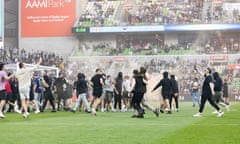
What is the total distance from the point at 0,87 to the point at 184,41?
41093mm

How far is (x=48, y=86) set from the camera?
2511cm

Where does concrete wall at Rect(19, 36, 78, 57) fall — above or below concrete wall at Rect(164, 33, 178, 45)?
below

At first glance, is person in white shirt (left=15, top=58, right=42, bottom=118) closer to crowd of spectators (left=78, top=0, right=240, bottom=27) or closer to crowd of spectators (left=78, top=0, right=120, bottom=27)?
crowd of spectators (left=78, top=0, right=240, bottom=27)

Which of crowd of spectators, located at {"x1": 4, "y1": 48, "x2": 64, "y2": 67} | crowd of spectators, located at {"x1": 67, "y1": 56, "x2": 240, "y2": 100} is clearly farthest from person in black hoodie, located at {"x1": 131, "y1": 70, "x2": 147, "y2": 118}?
crowd of spectators, located at {"x1": 4, "y1": 48, "x2": 64, "y2": 67}

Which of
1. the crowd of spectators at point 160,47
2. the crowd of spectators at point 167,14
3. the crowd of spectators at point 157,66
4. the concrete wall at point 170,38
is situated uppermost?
the crowd of spectators at point 167,14

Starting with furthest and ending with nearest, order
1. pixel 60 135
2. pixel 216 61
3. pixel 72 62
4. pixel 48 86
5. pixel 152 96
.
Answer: pixel 72 62
pixel 216 61
pixel 152 96
pixel 48 86
pixel 60 135

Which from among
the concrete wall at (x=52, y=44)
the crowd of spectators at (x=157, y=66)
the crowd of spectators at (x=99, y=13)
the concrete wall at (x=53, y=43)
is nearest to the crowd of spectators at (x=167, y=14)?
the crowd of spectators at (x=99, y=13)

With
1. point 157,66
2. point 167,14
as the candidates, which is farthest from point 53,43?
point 157,66

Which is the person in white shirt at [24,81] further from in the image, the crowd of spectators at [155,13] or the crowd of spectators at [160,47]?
the crowd of spectators at [155,13]

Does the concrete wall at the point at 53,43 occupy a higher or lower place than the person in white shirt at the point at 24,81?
higher

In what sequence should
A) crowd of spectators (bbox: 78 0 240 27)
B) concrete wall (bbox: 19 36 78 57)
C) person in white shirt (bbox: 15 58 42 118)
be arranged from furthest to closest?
1. concrete wall (bbox: 19 36 78 57)
2. crowd of spectators (bbox: 78 0 240 27)
3. person in white shirt (bbox: 15 58 42 118)

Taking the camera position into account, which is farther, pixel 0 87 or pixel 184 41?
pixel 184 41

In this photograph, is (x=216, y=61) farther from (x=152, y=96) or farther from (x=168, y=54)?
(x=152, y=96)

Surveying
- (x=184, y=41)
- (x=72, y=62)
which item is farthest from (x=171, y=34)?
(x=72, y=62)
